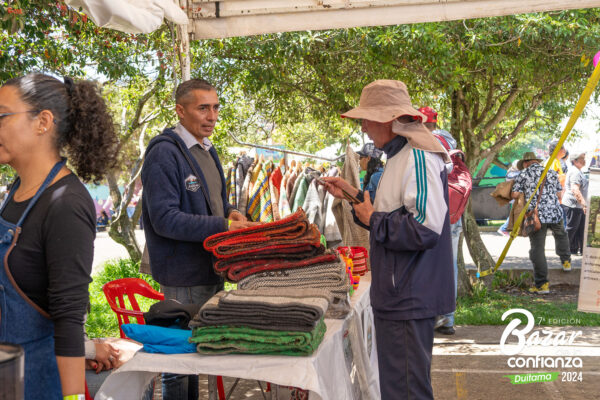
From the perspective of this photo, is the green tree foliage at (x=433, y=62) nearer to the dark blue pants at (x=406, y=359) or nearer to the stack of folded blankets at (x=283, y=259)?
the dark blue pants at (x=406, y=359)

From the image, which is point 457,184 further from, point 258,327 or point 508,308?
point 258,327

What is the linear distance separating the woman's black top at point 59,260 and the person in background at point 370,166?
391 cm

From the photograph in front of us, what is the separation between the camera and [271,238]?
291cm

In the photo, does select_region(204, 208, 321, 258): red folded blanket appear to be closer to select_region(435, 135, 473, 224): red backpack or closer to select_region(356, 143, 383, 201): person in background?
select_region(356, 143, 383, 201): person in background

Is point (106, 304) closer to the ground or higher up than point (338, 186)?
closer to the ground

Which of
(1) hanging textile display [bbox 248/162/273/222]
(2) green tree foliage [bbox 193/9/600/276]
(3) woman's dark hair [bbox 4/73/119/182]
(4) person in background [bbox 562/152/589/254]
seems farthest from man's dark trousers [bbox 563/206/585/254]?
(3) woman's dark hair [bbox 4/73/119/182]

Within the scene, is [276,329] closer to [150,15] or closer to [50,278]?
[50,278]

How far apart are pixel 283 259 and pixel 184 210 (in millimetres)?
709

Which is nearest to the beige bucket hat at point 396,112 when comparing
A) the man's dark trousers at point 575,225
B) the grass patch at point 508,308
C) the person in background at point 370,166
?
the person in background at point 370,166

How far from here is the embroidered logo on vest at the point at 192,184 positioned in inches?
132

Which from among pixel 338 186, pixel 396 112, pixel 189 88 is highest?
pixel 189 88

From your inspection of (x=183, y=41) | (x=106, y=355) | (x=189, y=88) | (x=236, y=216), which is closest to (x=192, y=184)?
(x=236, y=216)

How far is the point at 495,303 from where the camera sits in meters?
8.30

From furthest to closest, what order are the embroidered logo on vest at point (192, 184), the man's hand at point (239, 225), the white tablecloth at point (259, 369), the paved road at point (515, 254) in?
1. the paved road at point (515, 254)
2. the embroidered logo on vest at point (192, 184)
3. the man's hand at point (239, 225)
4. the white tablecloth at point (259, 369)
